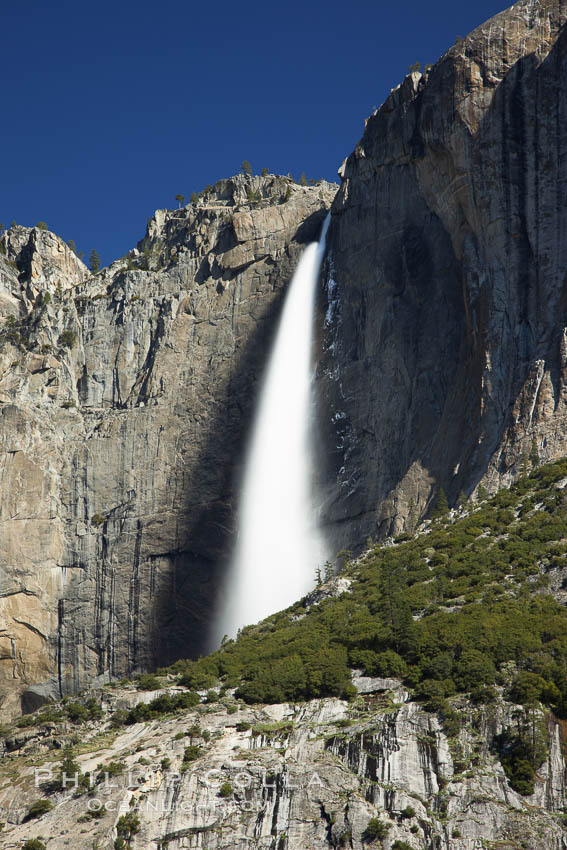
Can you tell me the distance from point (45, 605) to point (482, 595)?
156 feet

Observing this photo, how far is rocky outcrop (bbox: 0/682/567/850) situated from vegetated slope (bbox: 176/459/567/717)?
1782mm

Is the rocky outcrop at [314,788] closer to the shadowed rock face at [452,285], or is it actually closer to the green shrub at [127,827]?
the green shrub at [127,827]

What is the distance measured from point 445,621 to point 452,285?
1367 inches

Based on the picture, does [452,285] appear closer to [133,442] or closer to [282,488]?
[282,488]

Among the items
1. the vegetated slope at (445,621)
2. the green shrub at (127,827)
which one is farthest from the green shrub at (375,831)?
the green shrub at (127,827)

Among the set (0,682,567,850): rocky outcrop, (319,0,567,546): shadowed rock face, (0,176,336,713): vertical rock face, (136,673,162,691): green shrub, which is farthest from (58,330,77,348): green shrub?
(0,682,567,850): rocky outcrop

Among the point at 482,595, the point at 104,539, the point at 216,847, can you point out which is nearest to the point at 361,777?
the point at 216,847

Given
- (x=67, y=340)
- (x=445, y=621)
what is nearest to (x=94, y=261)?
(x=67, y=340)

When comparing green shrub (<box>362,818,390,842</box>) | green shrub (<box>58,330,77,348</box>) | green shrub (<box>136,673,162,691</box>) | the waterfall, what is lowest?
green shrub (<box>362,818,390,842</box>)

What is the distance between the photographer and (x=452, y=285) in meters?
82.1

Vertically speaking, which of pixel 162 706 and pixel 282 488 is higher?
pixel 282 488

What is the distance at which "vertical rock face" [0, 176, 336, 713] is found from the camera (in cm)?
9062

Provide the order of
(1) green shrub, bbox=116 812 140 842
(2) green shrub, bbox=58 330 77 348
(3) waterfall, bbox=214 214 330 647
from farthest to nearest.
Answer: (2) green shrub, bbox=58 330 77 348, (3) waterfall, bbox=214 214 330 647, (1) green shrub, bbox=116 812 140 842

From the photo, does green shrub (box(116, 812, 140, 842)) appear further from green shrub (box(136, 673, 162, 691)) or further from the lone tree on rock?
the lone tree on rock
